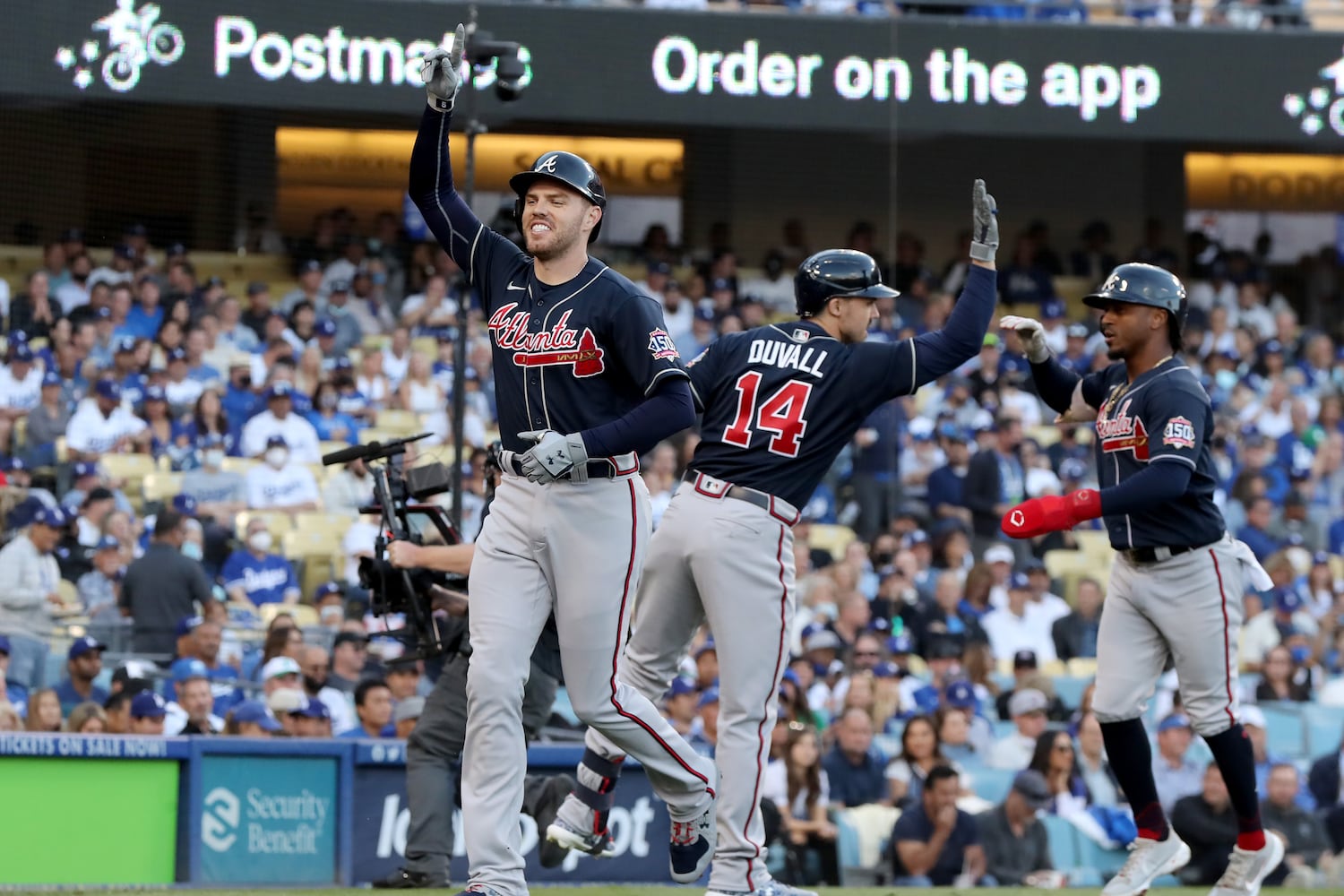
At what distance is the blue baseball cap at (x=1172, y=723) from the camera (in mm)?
10242

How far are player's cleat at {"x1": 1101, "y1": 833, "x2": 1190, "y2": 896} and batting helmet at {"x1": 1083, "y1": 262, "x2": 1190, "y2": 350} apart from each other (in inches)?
66.6

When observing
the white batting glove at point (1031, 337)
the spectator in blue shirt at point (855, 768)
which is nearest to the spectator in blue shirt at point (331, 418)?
the spectator in blue shirt at point (855, 768)

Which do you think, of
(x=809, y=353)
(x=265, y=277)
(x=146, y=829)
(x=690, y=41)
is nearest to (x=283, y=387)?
(x=265, y=277)

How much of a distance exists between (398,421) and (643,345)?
27.5 feet

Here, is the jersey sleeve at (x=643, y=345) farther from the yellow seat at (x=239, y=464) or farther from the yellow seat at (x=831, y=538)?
the yellow seat at (x=831, y=538)

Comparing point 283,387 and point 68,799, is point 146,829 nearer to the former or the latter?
point 68,799

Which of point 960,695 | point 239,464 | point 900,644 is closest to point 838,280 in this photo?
point 960,695

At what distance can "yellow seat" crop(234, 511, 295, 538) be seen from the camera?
38.6 feet

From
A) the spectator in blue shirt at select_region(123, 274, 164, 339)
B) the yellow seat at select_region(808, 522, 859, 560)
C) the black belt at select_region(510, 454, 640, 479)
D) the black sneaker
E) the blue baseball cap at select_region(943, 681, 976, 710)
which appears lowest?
the black sneaker

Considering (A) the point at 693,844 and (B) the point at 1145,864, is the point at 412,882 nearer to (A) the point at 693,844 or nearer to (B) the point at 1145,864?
(A) the point at 693,844

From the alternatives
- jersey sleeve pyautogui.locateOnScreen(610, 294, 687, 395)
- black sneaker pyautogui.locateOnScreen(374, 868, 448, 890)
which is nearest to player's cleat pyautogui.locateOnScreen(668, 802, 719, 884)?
jersey sleeve pyautogui.locateOnScreen(610, 294, 687, 395)

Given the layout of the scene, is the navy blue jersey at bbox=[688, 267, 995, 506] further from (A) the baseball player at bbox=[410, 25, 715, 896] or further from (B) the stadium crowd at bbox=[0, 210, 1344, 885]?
(B) the stadium crowd at bbox=[0, 210, 1344, 885]

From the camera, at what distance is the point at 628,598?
5395 mm

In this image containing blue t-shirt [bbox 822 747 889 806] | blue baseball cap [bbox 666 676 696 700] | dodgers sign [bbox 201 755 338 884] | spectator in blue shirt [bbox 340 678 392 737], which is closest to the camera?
dodgers sign [bbox 201 755 338 884]
